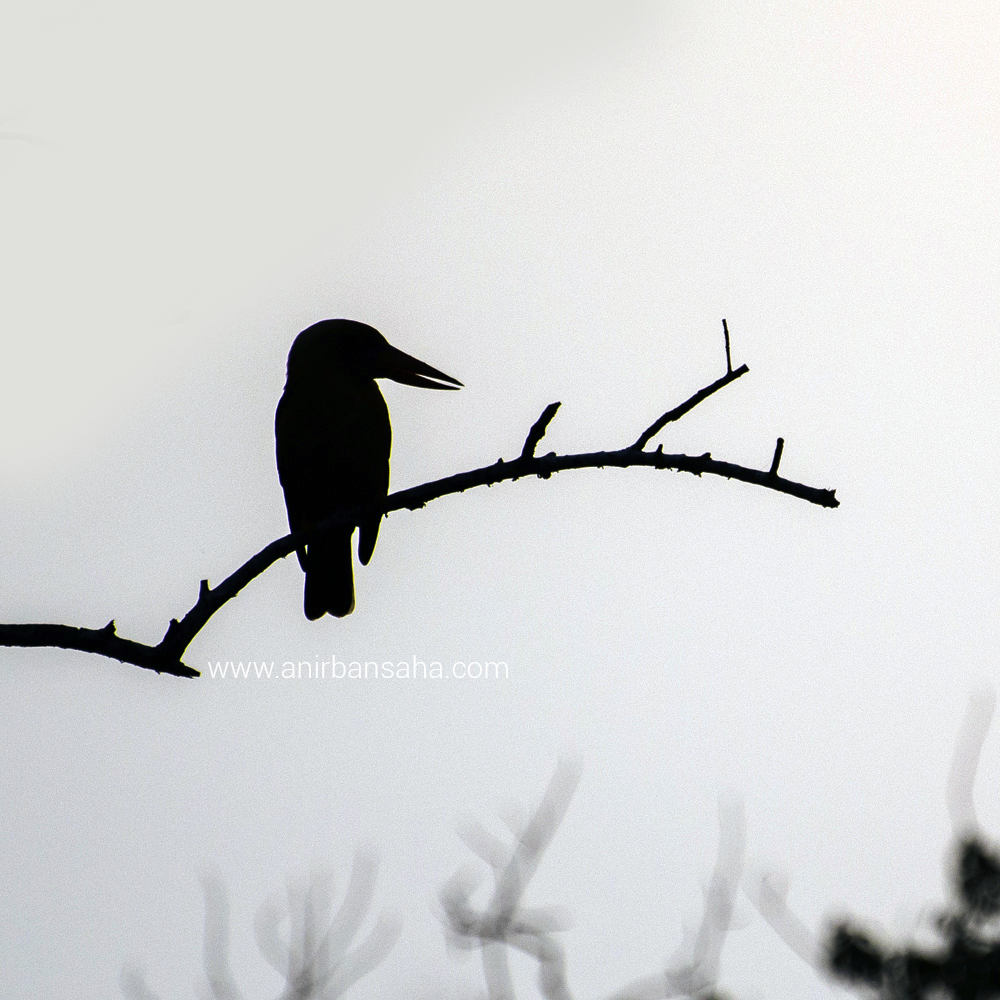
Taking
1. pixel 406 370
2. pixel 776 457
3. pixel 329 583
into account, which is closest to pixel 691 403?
pixel 776 457

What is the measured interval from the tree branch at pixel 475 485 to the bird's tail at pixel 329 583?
263 centimetres

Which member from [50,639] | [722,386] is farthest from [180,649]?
[722,386]

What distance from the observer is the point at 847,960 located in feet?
12.9

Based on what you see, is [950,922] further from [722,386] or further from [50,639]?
[50,639]

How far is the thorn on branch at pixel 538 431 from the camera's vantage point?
2.34 m

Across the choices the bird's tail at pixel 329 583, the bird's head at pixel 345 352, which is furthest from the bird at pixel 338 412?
the bird's tail at pixel 329 583

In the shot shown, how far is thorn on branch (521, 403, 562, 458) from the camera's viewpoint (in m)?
2.34

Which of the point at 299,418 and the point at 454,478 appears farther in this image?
the point at 299,418

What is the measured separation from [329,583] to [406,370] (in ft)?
4.41

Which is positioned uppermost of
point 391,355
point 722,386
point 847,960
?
point 391,355

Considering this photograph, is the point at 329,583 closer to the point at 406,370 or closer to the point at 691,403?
the point at 406,370

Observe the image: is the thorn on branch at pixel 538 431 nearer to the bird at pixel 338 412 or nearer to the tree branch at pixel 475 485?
the tree branch at pixel 475 485

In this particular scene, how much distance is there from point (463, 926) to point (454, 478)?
1.14 meters

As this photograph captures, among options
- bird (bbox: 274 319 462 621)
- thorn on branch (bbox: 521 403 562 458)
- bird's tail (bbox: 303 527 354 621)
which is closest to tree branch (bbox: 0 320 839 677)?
thorn on branch (bbox: 521 403 562 458)
